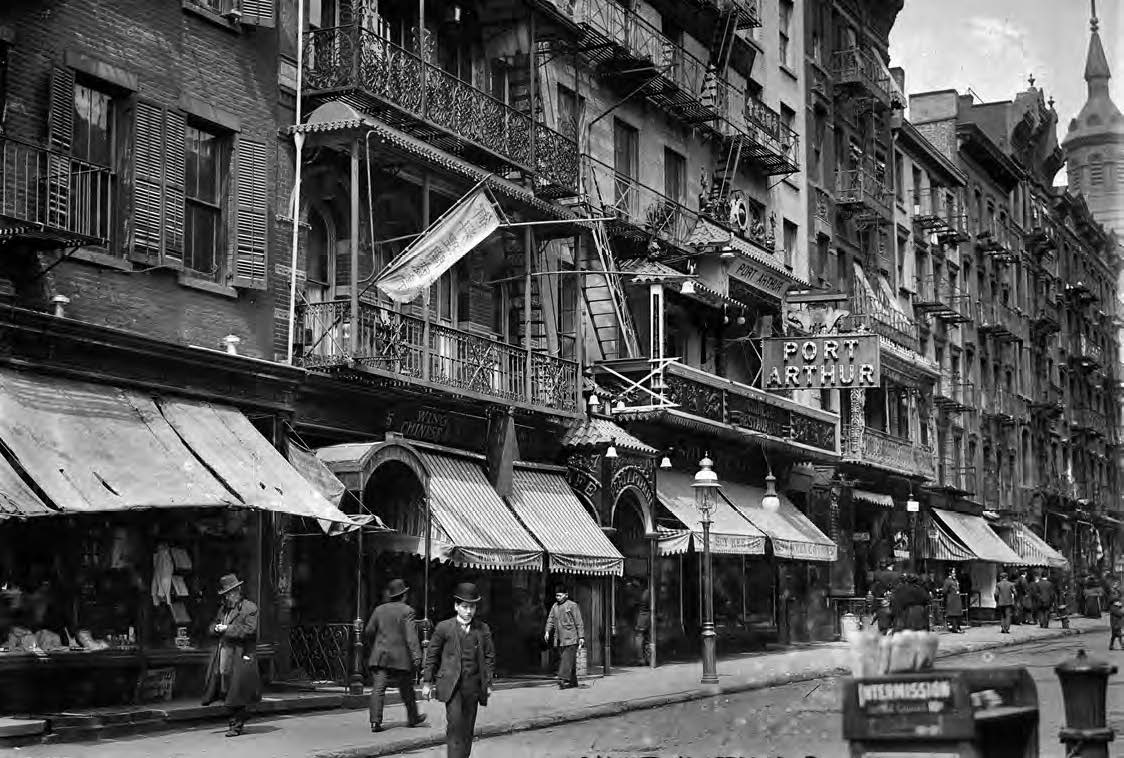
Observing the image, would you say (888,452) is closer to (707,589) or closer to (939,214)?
(939,214)

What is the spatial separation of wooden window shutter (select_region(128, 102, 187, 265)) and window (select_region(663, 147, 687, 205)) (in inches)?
655

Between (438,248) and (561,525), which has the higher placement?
(438,248)

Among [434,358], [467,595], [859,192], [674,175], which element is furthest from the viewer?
[859,192]

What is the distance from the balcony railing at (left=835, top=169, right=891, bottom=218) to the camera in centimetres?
4703

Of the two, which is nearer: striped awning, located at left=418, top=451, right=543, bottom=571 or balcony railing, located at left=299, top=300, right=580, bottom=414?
balcony railing, located at left=299, top=300, right=580, bottom=414

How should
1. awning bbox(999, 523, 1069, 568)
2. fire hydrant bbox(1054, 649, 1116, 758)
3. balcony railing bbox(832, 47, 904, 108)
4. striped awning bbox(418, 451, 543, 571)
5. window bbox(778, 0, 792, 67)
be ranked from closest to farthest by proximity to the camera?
fire hydrant bbox(1054, 649, 1116, 758) → striped awning bbox(418, 451, 543, 571) → window bbox(778, 0, 792, 67) → balcony railing bbox(832, 47, 904, 108) → awning bbox(999, 523, 1069, 568)

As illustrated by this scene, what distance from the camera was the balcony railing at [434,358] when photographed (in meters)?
23.1

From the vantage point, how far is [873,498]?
150ft

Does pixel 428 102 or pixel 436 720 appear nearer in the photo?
pixel 436 720

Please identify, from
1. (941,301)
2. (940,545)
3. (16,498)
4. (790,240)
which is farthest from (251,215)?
(941,301)

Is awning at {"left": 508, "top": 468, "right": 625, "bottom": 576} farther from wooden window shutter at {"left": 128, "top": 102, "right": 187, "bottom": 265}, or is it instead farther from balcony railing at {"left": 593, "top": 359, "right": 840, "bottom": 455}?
wooden window shutter at {"left": 128, "top": 102, "right": 187, "bottom": 265}

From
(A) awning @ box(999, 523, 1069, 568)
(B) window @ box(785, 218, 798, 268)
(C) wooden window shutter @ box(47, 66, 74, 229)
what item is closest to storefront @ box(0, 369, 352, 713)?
(C) wooden window shutter @ box(47, 66, 74, 229)

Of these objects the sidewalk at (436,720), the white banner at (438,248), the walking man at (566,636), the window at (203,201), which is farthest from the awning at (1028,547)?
the window at (203,201)

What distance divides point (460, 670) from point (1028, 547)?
49941 mm
